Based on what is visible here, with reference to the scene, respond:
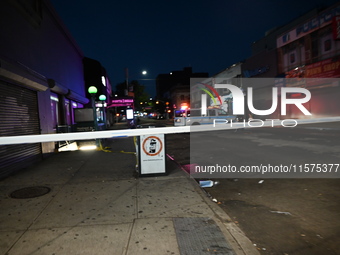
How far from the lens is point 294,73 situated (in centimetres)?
2402

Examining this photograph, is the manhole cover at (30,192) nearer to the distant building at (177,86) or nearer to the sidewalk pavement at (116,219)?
the sidewalk pavement at (116,219)

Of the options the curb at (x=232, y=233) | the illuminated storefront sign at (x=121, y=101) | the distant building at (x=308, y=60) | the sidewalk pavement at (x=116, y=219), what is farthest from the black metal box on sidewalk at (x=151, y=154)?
the illuminated storefront sign at (x=121, y=101)

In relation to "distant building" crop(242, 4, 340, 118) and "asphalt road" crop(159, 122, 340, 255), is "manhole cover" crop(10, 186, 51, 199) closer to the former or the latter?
"asphalt road" crop(159, 122, 340, 255)

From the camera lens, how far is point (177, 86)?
71.0 m

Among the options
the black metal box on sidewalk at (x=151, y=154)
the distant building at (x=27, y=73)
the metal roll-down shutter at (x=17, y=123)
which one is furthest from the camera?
the distant building at (x=27, y=73)

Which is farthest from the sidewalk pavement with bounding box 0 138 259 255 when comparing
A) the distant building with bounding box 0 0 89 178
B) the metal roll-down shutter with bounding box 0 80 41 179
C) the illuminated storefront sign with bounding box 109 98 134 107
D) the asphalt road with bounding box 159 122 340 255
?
the illuminated storefront sign with bounding box 109 98 134 107

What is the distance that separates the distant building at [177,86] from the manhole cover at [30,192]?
1632 inches

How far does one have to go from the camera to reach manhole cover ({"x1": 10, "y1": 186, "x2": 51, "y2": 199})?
501 centimetres

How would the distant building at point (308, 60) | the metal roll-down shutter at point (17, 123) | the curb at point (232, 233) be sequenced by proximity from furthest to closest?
the distant building at point (308, 60) → the metal roll-down shutter at point (17, 123) → the curb at point (232, 233)

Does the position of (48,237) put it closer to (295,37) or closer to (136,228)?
(136,228)

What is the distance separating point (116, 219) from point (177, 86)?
225 feet

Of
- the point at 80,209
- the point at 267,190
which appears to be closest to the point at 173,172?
the point at 267,190

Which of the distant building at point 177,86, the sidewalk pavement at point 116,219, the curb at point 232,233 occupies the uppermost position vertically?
the distant building at point 177,86

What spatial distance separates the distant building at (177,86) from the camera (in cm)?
7031
